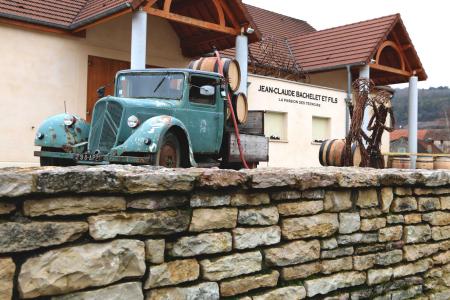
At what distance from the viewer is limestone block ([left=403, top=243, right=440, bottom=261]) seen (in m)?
3.99

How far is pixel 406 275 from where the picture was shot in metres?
3.95

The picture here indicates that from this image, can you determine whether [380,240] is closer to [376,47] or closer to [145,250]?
[145,250]

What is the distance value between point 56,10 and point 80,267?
37.6ft

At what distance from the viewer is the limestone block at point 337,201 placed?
3445 mm

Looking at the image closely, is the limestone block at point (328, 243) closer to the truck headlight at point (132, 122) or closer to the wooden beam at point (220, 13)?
the truck headlight at point (132, 122)

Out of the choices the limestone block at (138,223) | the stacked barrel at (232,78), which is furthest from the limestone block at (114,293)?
the stacked barrel at (232,78)

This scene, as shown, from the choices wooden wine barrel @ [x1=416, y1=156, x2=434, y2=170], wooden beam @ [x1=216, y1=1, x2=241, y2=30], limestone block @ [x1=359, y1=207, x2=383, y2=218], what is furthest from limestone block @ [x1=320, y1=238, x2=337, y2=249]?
wooden wine barrel @ [x1=416, y1=156, x2=434, y2=170]

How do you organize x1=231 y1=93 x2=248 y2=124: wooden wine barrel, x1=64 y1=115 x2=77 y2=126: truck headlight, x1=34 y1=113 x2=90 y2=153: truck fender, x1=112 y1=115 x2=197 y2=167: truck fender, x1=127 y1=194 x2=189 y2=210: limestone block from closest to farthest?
1. x1=127 y1=194 x2=189 y2=210: limestone block
2. x1=112 y1=115 x2=197 y2=167: truck fender
3. x1=34 y1=113 x2=90 y2=153: truck fender
4. x1=64 y1=115 x2=77 y2=126: truck headlight
5. x1=231 y1=93 x2=248 y2=124: wooden wine barrel

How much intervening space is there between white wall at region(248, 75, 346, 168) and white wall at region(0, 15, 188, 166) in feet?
13.7

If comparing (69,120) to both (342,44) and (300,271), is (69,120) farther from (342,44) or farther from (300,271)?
(342,44)

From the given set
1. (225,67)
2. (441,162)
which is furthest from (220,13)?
(441,162)

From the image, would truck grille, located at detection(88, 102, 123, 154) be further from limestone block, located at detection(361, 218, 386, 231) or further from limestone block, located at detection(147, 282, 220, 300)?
limestone block, located at detection(147, 282, 220, 300)

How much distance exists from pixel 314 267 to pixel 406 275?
1079 millimetres

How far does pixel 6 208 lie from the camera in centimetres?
211
